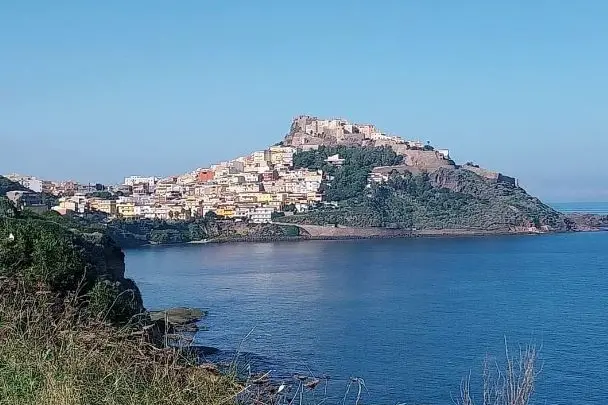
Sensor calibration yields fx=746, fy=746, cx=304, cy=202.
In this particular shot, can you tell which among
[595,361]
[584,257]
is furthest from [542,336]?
[584,257]

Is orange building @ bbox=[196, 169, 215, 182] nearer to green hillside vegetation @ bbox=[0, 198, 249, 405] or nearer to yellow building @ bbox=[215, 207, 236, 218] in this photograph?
yellow building @ bbox=[215, 207, 236, 218]

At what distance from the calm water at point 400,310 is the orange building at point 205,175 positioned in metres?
35.6

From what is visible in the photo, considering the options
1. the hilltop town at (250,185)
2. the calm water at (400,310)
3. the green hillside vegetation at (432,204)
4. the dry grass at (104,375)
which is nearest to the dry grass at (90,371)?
the dry grass at (104,375)

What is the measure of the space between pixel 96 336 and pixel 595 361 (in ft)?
47.3

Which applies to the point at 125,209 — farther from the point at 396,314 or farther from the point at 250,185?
the point at 396,314

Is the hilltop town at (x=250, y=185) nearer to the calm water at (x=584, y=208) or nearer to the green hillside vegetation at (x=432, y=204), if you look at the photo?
the green hillside vegetation at (x=432, y=204)

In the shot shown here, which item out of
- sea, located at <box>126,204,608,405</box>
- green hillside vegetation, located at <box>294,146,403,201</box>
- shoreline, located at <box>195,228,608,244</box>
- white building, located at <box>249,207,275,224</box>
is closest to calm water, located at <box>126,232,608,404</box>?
sea, located at <box>126,204,608,405</box>

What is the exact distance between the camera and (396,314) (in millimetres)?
21797

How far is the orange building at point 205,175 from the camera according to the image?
268ft

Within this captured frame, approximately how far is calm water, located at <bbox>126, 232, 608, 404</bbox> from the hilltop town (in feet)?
53.1

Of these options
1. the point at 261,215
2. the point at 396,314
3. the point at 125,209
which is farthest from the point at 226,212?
the point at 396,314

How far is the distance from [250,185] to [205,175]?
44.2ft

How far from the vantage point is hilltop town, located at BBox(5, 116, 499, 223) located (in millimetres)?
61788

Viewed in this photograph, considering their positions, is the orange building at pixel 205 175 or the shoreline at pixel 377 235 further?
the orange building at pixel 205 175
